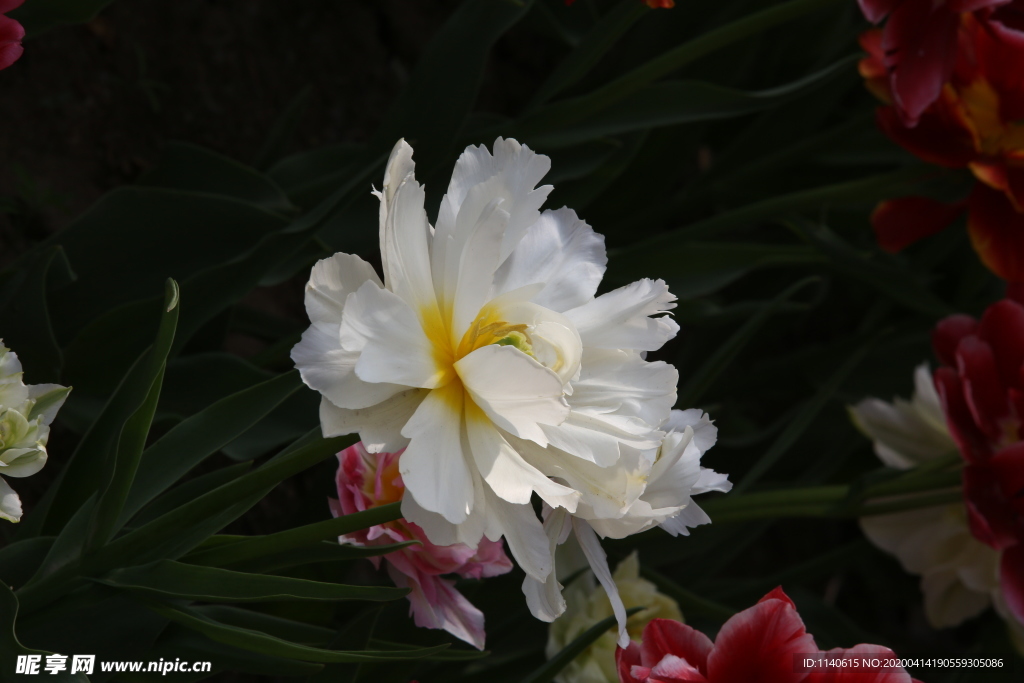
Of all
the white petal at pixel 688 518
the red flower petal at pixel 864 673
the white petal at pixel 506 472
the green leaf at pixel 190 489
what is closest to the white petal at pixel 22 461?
the green leaf at pixel 190 489

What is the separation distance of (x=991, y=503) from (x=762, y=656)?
322 millimetres

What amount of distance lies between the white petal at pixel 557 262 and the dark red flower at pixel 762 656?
200 millimetres

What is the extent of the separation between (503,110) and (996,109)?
0.70m

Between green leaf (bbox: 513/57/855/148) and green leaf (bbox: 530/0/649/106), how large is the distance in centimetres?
4

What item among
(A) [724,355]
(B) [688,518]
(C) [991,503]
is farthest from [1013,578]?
(B) [688,518]

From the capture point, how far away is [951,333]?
2.49 feet

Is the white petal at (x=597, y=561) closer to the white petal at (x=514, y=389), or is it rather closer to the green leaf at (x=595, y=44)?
the white petal at (x=514, y=389)

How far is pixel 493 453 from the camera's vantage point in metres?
0.36

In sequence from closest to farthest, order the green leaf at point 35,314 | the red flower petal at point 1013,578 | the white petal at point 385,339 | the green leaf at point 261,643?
the white petal at point 385,339 < the green leaf at point 261,643 < the green leaf at point 35,314 < the red flower petal at point 1013,578

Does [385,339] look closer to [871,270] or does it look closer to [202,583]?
[202,583]

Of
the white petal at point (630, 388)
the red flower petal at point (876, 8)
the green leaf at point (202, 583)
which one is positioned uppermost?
the red flower petal at point (876, 8)

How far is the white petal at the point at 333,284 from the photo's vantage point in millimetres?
352

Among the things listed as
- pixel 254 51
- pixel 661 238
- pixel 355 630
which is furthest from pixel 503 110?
pixel 355 630

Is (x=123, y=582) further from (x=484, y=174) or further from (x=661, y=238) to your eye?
(x=661, y=238)
